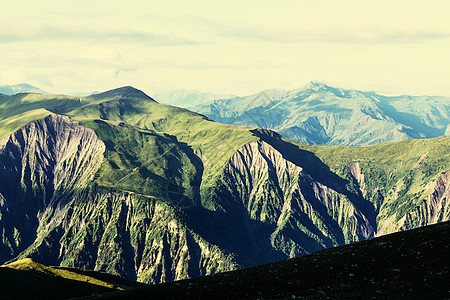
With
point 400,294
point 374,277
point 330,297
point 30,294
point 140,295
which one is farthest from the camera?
point 30,294

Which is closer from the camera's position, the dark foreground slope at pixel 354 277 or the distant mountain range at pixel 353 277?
the dark foreground slope at pixel 354 277

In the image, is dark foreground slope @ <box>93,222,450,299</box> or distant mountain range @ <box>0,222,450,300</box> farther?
distant mountain range @ <box>0,222,450,300</box>

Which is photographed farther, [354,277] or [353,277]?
[353,277]

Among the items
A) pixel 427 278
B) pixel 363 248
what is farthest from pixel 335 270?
pixel 427 278

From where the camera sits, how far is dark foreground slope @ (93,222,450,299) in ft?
190

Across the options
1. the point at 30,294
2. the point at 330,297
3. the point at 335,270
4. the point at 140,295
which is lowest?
the point at 30,294

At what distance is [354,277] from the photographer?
67.7 metres

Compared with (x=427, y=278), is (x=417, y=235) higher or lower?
lower

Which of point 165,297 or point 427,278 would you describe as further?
point 165,297

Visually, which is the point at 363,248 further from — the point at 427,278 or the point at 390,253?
the point at 427,278

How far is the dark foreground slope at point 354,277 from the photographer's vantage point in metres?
57.9

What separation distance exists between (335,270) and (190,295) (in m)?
24.1

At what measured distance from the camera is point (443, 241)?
71.9 m

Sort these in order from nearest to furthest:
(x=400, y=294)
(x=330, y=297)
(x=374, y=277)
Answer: (x=400, y=294) → (x=330, y=297) → (x=374, y=277)
